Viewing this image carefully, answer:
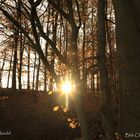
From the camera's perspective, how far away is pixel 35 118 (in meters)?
13.0

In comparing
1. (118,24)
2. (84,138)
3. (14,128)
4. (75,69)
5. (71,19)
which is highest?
(71,19)

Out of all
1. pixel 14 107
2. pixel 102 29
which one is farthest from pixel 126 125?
pixel 14 107

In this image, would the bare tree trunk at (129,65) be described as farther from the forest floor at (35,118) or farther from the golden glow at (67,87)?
the forest floor at (35,118)

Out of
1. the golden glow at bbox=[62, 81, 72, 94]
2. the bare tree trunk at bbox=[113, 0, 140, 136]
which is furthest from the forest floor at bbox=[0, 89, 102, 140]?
the bare tree trunk at bbox=[113, 0, 140, 136]

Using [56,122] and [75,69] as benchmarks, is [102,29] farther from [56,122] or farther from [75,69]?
[56,122]

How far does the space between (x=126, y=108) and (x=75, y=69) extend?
65cm

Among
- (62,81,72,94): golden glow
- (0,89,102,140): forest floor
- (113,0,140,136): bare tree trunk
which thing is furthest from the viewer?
(0,89,102,140): forest floor

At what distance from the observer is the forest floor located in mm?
11242

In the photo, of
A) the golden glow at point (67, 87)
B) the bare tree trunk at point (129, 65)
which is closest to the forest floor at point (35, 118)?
the golden glow at point (67, 87)

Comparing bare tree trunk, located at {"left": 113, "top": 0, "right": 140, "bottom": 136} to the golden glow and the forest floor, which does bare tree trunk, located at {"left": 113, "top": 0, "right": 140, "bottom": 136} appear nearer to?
the golden glow

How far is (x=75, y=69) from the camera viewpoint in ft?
8.54

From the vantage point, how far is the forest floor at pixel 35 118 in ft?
36.9

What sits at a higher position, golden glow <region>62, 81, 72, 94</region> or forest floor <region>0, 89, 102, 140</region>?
golden glow <region>62, 81, 72, 94</region>

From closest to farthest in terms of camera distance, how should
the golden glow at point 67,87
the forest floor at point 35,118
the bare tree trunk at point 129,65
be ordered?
the bare tree trunk at point 129,65, the golden glow at point 67,87, the forest floor at point 35,118
